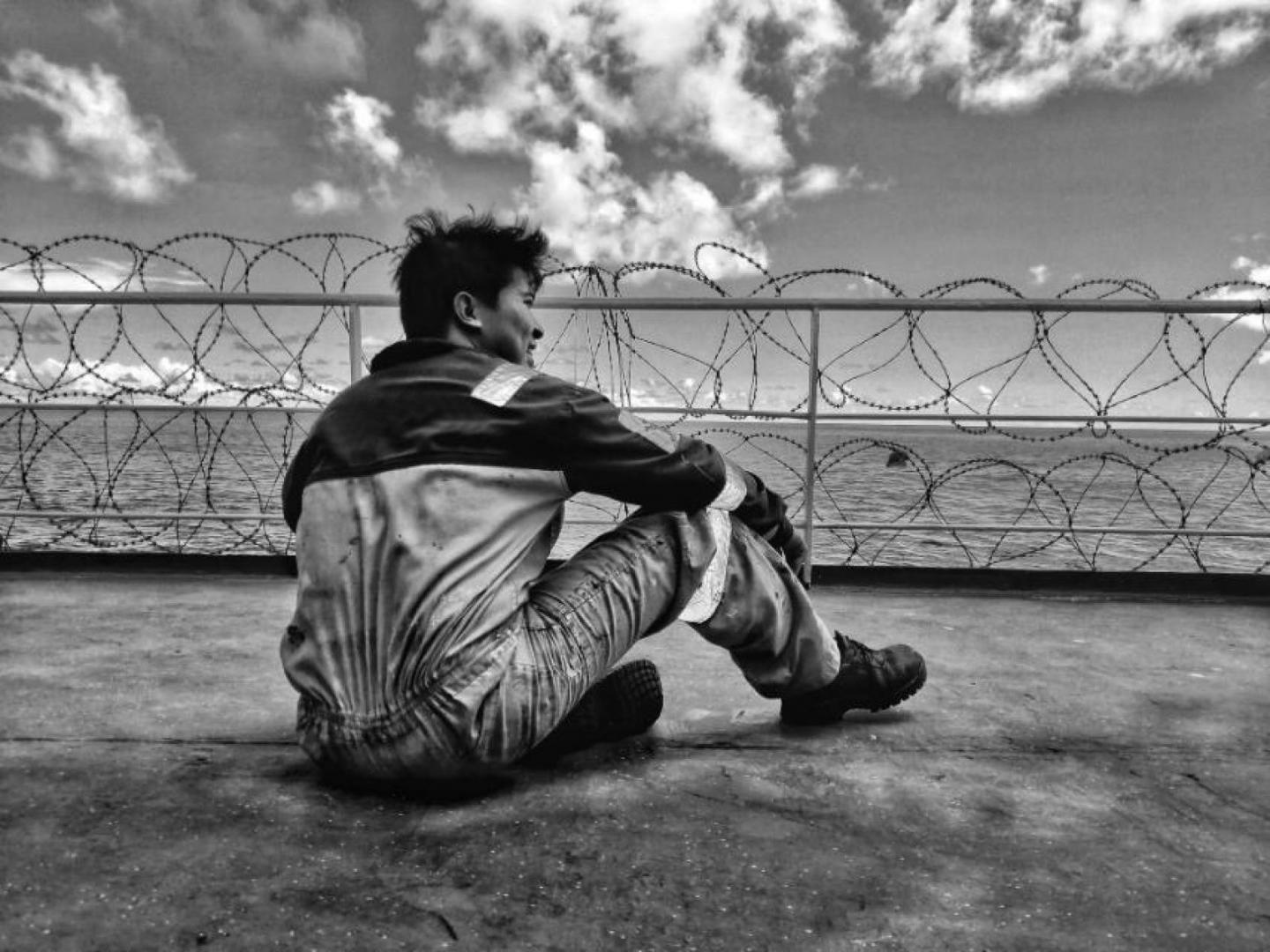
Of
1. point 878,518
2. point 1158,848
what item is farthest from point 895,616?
point 878,518

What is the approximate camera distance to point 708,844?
5.18 feet

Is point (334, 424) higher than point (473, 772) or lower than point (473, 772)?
higher

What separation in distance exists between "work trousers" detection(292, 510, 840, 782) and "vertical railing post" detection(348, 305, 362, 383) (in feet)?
7.81

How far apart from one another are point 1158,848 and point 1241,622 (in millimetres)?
2265

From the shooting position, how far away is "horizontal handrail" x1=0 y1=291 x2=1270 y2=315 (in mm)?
3795

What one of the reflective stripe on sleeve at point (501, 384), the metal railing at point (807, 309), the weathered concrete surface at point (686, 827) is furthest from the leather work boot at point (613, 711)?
the metal railing at point (807, 309)

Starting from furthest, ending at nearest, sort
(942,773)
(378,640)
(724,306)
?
(724,306), (942,773), (378,640)

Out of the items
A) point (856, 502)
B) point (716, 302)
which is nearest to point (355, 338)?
point (716, 302)

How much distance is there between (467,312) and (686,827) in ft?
3.34

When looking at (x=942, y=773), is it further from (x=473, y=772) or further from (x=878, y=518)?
(x=878, y=518)

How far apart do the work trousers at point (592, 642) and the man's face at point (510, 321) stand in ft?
1.37

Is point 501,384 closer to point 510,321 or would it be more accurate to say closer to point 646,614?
point 510,321

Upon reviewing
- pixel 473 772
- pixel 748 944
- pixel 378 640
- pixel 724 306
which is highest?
pixel 724 306

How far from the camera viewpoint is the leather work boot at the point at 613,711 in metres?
1.97
